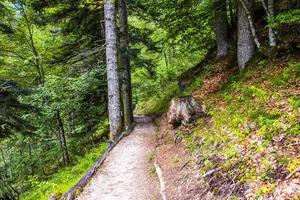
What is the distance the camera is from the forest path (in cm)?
626

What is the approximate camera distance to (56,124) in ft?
48.1

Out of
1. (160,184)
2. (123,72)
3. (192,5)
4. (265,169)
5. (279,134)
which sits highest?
(192,5)

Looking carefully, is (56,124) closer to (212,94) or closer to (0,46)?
(0,46)

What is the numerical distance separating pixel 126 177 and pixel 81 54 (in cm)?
548

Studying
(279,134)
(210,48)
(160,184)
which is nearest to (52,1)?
(210,48)

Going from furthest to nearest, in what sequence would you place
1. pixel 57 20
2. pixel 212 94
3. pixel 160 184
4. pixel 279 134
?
pixel 57 20 < pixel 212 94 < pixel 160 184 < pixel 279 134

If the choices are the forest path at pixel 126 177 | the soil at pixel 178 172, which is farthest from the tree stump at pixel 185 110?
the forest path at pixel 126 177

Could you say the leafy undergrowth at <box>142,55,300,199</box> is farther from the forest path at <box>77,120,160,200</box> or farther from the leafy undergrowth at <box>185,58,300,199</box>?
the forest path at <box>77,120,160,200</box>

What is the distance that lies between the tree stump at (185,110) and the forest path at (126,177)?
1.27 meters

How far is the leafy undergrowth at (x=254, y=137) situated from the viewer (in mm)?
3893

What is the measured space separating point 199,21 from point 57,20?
6.59m

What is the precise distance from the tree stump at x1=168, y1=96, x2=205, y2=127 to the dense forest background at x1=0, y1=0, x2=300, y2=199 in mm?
2334

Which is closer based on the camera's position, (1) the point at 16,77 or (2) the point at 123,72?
(2) the point at 123,72

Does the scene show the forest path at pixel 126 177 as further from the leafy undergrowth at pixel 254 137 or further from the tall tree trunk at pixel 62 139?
the tall tree trunk at pixel 62 139
